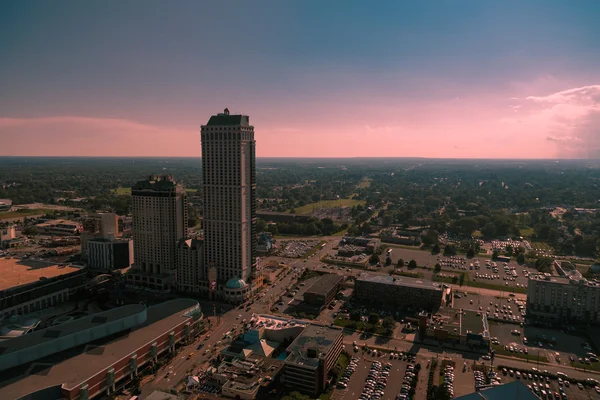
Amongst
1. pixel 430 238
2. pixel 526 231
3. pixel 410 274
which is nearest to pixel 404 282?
pixel 410 274

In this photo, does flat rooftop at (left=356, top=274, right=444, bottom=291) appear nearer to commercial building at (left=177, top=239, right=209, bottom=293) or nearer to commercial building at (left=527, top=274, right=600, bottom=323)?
commercial building at (left=527, top=274, right=600, bottom=323)

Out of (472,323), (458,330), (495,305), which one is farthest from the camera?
(495,305)

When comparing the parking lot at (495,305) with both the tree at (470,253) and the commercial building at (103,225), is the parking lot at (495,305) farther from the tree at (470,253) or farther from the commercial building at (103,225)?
the commercial building at (103,225)

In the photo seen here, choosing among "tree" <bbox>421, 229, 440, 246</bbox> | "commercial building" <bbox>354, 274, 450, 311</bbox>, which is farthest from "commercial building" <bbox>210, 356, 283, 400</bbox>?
"tree" <bbox>421, 229, 440, 246</bbox>

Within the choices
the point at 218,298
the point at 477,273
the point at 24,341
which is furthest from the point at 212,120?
the point at 477,273

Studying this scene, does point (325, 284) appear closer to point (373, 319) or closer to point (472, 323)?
point (373, 319)

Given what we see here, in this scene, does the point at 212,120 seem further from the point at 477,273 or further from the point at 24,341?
the point at 477,273

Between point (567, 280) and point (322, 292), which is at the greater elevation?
point (567, 280)
